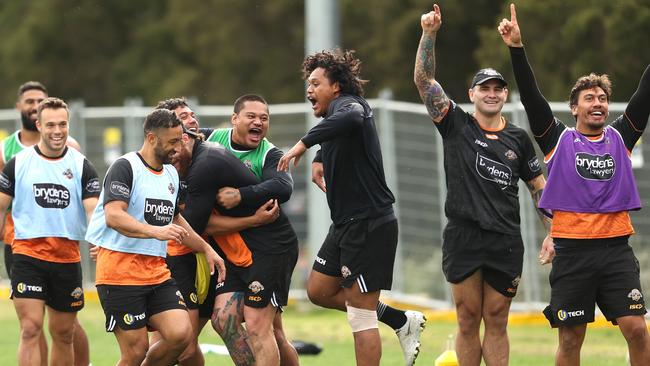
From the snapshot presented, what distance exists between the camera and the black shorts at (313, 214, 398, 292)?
9.76 m

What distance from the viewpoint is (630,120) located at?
9.63 m

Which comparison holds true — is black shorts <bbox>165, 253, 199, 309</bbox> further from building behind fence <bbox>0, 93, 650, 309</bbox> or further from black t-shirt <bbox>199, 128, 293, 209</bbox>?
building behind fence <bbox>0, 93, 650, 309</bbox>

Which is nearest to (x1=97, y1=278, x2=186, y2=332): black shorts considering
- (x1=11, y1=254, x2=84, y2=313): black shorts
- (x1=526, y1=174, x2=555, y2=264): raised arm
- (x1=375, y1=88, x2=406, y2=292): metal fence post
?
(x1=11, y1=254, x2=84, y2=313): black shorts

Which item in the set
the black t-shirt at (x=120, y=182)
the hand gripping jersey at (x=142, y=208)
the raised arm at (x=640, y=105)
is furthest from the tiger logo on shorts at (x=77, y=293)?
the raised arm at (x=640, y=105)

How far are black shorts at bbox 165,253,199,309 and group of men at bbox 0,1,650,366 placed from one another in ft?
0.03

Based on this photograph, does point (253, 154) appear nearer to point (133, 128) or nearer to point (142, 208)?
point (142, 208)

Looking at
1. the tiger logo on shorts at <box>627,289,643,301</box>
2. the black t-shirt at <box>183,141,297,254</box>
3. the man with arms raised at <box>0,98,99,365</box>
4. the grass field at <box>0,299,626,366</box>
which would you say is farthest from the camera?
the grass field at <box>0,299,626,366</box>

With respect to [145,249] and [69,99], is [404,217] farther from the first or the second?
[69,99]

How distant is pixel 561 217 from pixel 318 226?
7.94 meters

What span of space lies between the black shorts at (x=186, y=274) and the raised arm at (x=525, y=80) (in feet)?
8.67

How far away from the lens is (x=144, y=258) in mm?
9453

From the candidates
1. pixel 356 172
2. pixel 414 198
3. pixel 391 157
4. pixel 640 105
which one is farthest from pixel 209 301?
pixel 391 157

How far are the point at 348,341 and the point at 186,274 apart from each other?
4.72 m

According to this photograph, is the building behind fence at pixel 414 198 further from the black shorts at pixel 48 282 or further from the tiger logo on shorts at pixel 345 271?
the black shorts at pixel 48 282
